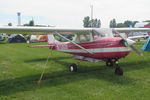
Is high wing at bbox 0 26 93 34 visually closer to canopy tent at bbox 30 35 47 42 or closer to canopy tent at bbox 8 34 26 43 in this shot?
canopy tent at bbox 8 34 26 43

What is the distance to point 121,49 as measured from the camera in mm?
6785

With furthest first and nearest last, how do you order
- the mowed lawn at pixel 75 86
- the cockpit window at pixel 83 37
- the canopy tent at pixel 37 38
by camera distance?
1. the canopy tent at pixel 37 38
2. the cockpit window at pixel 83 37
3. the mowed lawn at pixel 75 86

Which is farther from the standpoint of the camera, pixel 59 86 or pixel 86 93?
pixel 59 86

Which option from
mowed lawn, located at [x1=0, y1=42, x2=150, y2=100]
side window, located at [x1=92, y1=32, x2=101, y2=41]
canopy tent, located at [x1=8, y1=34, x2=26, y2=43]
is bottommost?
mowed lawn, located at [x1=0, y1=42, x2=150, y2=100]

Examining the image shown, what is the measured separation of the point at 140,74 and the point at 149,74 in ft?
1.38

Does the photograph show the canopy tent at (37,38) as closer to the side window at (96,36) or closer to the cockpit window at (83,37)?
the cockpit window at (83,37)

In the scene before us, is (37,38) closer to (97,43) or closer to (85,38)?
(85,38)

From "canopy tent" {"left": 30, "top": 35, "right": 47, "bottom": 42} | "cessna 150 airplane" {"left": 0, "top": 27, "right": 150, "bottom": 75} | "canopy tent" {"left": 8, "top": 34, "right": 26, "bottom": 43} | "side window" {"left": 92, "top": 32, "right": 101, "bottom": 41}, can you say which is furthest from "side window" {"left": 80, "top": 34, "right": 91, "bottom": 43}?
"canopy tent" {"left": 30, "top": 35, "right": 47, "bottom": 42}

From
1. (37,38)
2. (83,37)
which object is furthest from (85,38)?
(37,38)

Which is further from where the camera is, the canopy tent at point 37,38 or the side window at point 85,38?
the canopy tent at point 37,38

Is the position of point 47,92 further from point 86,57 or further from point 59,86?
point 86,57

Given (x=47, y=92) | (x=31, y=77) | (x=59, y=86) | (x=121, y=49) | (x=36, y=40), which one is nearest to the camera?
(x=47, y=92)


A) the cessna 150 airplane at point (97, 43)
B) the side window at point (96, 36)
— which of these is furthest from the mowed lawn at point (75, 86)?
the side window at point (96, 36)

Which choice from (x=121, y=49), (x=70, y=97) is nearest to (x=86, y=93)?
(x=70, y=97)
